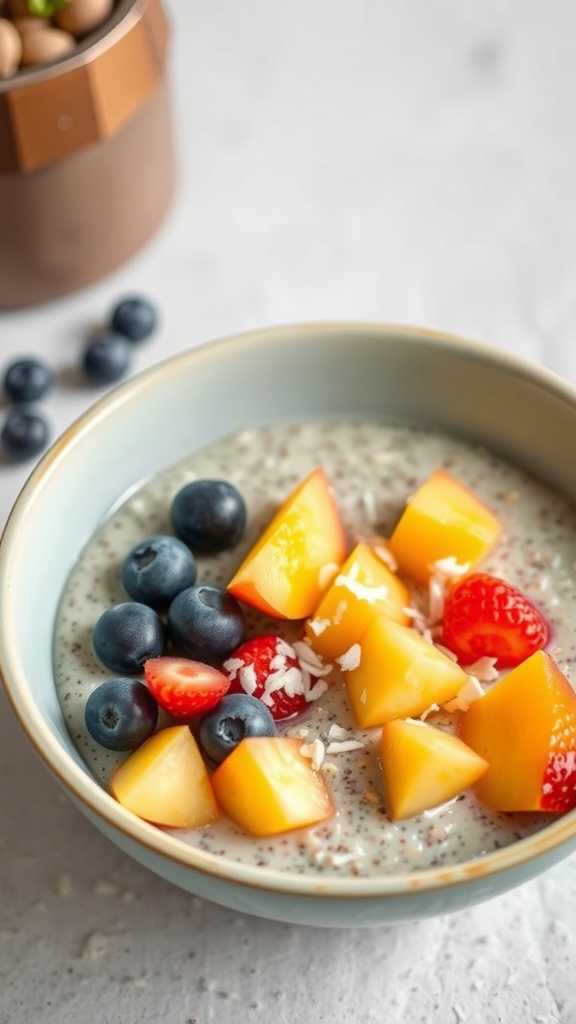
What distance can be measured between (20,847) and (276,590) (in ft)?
1.46

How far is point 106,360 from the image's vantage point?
1991 millimetres

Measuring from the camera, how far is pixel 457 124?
7.84 ft

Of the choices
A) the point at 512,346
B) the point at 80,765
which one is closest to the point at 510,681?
the point at 80,765

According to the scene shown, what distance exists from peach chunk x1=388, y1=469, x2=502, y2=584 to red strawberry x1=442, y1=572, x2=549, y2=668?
3.1 inches

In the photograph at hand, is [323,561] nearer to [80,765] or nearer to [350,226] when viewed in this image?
[80,765]

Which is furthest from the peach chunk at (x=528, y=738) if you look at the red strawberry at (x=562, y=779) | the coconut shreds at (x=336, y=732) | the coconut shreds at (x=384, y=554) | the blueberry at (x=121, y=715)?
the blueberry at (x=121, y=715)

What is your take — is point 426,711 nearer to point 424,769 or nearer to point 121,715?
point 424,769

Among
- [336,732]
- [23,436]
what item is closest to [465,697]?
[336,732]

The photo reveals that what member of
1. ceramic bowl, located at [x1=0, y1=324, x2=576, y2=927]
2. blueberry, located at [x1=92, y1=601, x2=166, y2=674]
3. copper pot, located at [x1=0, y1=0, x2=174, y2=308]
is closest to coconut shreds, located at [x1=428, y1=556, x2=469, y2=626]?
ceramic bowl, located at [x1=0, y1=324, x2=576, y2=927]

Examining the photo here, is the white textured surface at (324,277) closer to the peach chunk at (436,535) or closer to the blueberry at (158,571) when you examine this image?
the blueberry at (158,571)

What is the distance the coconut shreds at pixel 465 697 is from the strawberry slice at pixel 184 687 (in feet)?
0.83

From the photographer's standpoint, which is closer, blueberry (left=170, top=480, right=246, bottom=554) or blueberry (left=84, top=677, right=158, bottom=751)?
blueberry (left=84, top=677, right=158, bottom=751)

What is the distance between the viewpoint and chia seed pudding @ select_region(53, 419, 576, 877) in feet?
4.25

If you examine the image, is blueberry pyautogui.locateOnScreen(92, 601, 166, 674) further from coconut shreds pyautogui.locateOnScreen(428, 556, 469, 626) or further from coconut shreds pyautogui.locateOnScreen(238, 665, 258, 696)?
coconut shreds pyautogui.locateOnScreen(428, 556, 469, 626)
